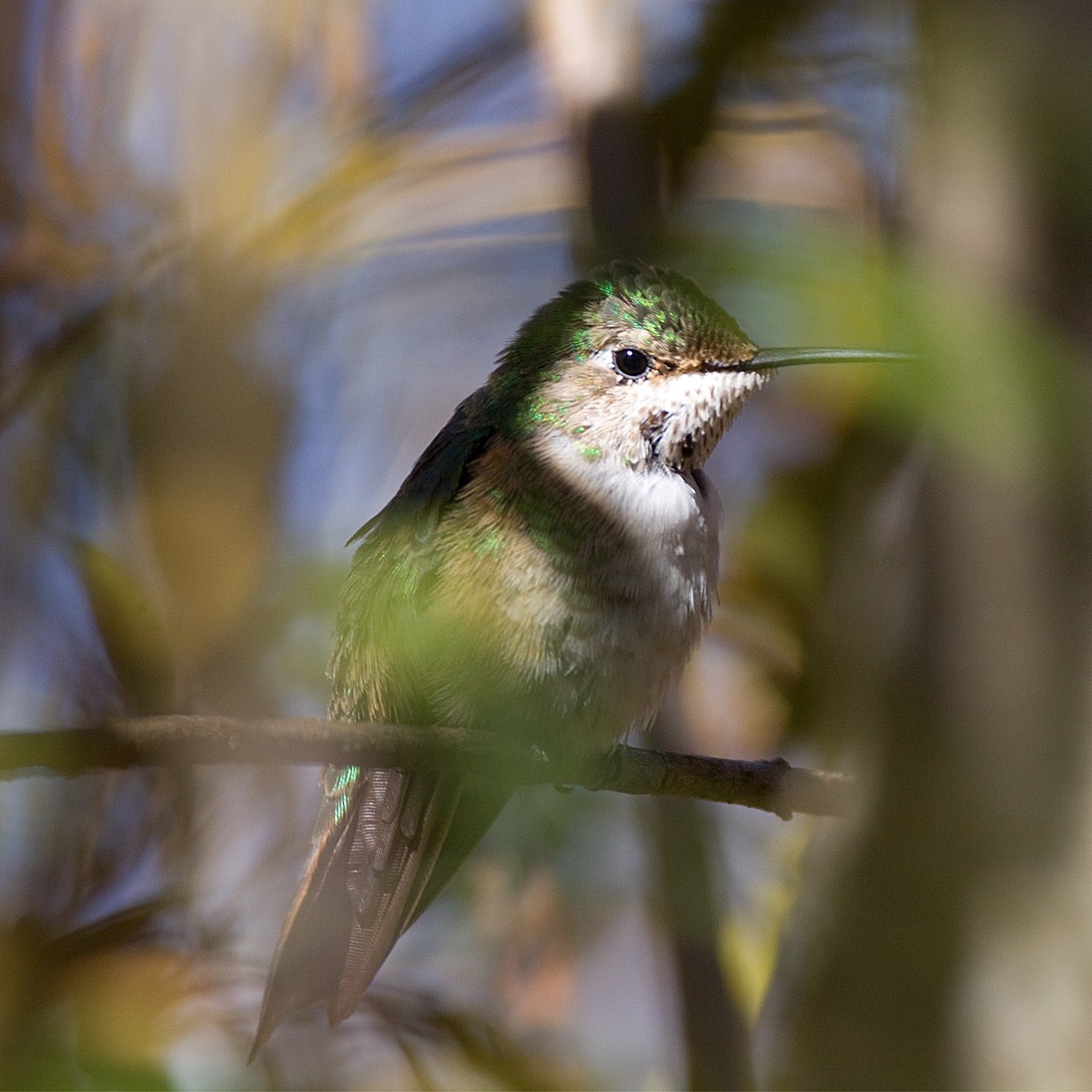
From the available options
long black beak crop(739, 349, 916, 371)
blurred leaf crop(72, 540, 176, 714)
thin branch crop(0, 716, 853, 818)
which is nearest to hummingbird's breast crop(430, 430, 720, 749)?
thin branch crop(0, 716, 853, 818)

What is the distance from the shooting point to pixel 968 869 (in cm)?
119

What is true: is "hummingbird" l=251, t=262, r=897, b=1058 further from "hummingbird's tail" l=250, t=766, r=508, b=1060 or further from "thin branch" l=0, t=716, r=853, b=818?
"thin branch" l=0, t=716, r=853, b=818

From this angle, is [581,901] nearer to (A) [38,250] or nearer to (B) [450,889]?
(B) [450,889]

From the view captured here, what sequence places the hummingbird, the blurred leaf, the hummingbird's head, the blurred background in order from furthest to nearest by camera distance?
the hummingbird's head < the hummingbird < the blurred leaf < the blurred background

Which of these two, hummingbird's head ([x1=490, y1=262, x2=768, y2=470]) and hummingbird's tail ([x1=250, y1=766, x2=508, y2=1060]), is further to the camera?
hummingbird's head ([x1=490, y1=262, x2=768, y2=470])

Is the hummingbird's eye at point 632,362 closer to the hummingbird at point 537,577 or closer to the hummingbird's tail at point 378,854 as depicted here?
the hummingbird at point 537,577

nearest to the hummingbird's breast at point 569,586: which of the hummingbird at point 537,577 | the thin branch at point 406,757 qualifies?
the hummingbird at point 537,577

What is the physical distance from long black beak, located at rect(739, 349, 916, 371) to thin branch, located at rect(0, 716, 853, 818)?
509mm

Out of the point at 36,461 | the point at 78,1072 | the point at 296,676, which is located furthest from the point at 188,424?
the point at 78,1072

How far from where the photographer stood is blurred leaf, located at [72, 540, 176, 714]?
228 cm

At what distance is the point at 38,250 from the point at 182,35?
2.21ft

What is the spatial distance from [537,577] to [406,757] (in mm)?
627

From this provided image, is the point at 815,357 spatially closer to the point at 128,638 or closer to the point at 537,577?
the point at 537,577

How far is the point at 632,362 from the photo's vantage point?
8.61 feet
